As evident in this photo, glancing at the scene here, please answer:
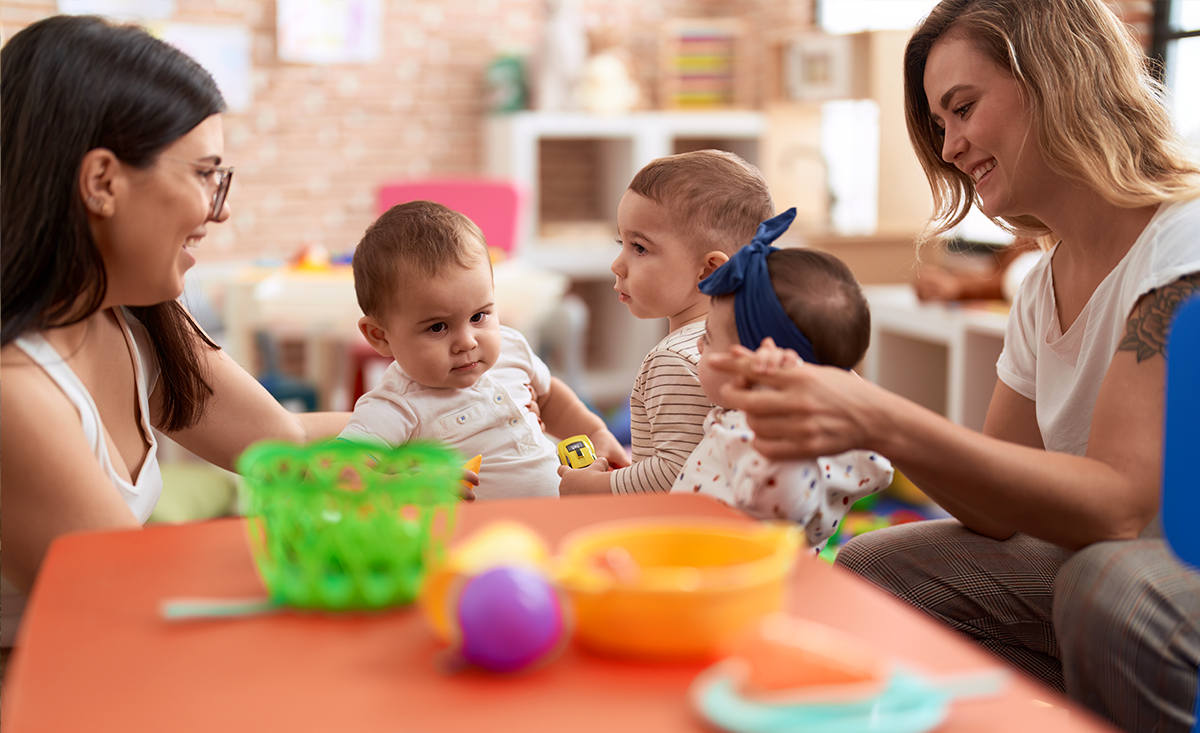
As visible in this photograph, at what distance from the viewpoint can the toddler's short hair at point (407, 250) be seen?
144 cm

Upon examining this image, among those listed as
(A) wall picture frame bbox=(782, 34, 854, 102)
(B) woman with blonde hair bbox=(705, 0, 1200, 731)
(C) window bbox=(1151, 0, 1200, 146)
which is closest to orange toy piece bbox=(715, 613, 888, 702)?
(B) woman with blonde hair bbox=(705, 0, 1200, 731)

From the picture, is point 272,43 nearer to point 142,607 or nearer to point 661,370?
point 661,370

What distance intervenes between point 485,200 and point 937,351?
182 centimetres

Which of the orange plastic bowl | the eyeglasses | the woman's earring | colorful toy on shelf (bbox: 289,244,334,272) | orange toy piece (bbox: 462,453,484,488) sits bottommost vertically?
orange toy piece (bbox: 462,453,484,488)

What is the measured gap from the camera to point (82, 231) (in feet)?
3.69

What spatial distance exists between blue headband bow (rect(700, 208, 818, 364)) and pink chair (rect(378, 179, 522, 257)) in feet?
9.87

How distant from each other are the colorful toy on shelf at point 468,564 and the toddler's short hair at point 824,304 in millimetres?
438

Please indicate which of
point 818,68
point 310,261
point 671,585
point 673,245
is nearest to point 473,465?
point 673,245

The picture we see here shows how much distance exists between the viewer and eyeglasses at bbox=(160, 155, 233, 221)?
1208 millimetres

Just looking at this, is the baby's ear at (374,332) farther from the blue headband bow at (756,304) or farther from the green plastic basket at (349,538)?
the green plastic basket at (349,538)

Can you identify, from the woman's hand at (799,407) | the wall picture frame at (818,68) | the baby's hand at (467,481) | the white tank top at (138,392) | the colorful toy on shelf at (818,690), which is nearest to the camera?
the colorful toy on shelf at (818,690)

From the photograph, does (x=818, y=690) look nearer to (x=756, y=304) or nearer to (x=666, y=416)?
(x=756, y=304)

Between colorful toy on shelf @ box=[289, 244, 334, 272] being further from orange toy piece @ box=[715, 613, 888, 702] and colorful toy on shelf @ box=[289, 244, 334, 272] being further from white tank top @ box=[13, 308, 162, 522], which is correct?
orange toy piece @ box=[715, 613, 888, 702]

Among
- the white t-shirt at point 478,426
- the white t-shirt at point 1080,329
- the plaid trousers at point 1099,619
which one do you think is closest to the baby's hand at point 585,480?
the white t-shirt at point 478,426
